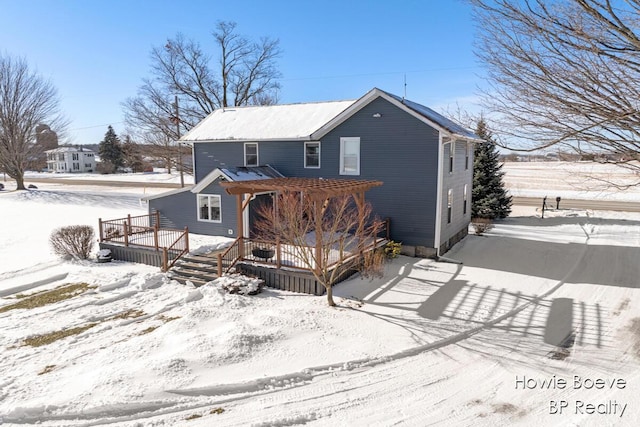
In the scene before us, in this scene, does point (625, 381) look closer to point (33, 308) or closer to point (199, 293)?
point (199, 293)

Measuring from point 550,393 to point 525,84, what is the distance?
534 centimetres

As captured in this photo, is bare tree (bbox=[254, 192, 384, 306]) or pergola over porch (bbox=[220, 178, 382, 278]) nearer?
bare tree (bbox=[254, 192, 384, 306])

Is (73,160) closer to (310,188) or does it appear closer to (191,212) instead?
(191,212)

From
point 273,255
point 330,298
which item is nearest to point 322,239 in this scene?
point 273,255

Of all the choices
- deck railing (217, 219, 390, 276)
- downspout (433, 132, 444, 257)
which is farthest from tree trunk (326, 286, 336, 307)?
downspout (433, 132, 444, 257)

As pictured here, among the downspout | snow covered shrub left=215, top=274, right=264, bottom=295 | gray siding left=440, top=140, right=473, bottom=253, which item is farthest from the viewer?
gray siding left=440, top=140, right=473, bottom=253

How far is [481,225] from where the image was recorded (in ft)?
71.4

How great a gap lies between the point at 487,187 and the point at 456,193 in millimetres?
8229

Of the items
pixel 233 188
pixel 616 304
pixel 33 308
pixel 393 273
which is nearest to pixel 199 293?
pixel 233 188

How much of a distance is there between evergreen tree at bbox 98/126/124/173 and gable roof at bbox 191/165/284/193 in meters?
62.2

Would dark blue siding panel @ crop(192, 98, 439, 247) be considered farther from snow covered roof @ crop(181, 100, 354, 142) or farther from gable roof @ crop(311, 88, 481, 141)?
snow covered roof @ crop(181, 100, 354, 142)

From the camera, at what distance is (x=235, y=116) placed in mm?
22078

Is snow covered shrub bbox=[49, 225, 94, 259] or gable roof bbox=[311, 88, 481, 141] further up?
gable roof bbox=[311, 88, 481, 141]

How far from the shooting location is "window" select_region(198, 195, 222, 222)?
18.2m
